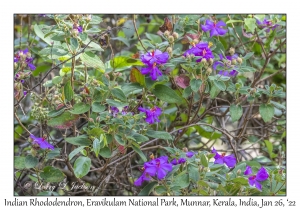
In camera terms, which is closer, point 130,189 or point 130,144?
point 130,144

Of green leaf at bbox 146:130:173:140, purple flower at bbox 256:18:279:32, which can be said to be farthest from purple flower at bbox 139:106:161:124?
purple flower at bbox 256:18:279:32

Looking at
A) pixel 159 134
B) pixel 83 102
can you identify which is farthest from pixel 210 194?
pixel 83 102

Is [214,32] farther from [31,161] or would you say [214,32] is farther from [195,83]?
[31,161]

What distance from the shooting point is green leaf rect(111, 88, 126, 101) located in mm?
1393

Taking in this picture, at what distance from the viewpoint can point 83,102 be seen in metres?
1.45

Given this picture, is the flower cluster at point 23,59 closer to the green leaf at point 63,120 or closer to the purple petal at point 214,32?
the green leaf at point 63,120

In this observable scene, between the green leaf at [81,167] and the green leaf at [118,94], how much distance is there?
8.0 inches

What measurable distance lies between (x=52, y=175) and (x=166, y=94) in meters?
0.42

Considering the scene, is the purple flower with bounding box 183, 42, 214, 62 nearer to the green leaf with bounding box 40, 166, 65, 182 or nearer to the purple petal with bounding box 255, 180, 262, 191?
the purple petal with bounding box 255, 180, 262, 191

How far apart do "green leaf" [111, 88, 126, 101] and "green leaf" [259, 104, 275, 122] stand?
18.7 inches

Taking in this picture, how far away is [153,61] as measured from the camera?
139 centimetres

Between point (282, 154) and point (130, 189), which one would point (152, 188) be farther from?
point (282, 154)
